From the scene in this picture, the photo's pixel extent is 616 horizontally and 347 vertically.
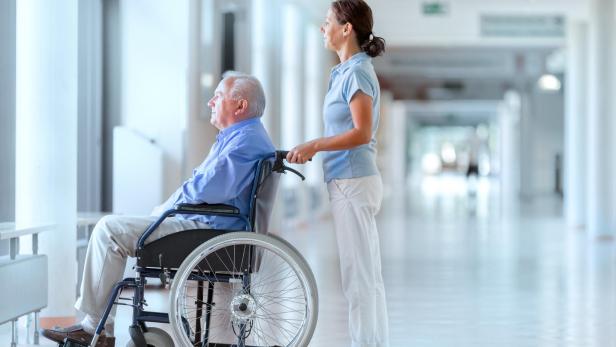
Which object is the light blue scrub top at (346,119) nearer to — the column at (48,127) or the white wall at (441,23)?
the column at (48,127)

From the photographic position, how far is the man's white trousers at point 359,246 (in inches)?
152

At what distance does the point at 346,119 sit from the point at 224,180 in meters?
0.54

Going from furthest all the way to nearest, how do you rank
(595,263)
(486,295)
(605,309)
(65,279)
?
(595,263) → (486,295) → (605,309) → (65,279)

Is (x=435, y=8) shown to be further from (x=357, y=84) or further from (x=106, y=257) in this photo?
(x=106, y=257)

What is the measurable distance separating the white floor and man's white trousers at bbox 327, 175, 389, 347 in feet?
1.81

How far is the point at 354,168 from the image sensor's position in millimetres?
3854

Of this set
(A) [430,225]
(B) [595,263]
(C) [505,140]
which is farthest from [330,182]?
(C) [505,140]

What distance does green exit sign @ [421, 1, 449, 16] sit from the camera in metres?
16.0

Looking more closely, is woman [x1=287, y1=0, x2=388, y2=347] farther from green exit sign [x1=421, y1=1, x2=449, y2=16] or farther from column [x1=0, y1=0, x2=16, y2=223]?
green exit sign [x1=421, y1=1, x2=449, y2=16]

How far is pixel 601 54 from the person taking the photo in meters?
12.1

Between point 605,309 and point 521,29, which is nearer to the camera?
point 605,309

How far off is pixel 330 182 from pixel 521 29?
43.8 feet

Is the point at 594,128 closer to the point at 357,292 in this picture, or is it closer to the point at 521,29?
the point at 521,29

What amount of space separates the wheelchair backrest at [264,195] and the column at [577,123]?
440 inches
